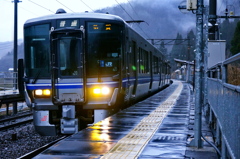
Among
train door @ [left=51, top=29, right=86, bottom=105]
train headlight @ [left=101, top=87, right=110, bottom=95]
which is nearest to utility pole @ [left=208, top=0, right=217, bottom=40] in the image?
train headlight @ [left=101, top=87, right=110, bottom=95]

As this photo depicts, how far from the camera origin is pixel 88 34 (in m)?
9.88

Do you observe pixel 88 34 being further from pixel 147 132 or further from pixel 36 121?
pixel 147 132

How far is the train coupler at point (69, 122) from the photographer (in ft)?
31.3

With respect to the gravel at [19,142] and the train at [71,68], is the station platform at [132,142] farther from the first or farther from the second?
the gravel at [19,142]

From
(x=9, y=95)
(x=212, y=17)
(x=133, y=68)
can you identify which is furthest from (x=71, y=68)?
(x=9, y=95)

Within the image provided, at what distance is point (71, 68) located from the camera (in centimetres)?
976

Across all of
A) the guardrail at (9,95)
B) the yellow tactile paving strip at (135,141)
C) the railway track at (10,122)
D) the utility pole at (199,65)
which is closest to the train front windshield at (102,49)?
the yellow tactile paving strip at (135,141)

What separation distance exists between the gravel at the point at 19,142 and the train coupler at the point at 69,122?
95 cm

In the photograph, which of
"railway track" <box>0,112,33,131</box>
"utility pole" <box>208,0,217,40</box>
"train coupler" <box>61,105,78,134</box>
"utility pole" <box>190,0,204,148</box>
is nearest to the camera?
"utility pole" <box>190,0,204,148</box>

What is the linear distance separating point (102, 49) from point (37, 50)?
1739 millimetres

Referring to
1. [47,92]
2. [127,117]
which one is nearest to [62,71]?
[47,92]

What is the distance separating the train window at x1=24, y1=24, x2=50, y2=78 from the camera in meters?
9.98

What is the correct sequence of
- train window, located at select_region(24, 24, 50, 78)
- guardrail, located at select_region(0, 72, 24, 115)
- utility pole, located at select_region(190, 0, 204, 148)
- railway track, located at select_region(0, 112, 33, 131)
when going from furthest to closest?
guardrail, located at select_region(0, 72, 24, 115), railway track, located at select_region(0, 112, 33, 131), train window, located at select_region(24, 24, 50, 78), utility pole, located at select_region(190, 0, 204, 148)

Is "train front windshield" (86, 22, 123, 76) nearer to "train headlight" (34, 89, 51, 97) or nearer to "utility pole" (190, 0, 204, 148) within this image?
"train headlight" (34, 89, 51, 97)
